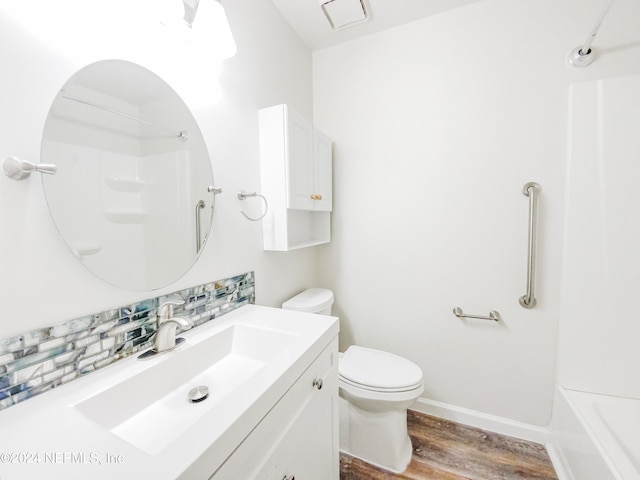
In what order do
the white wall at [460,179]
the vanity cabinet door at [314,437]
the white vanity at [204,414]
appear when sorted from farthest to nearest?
the white wall at [460,179], the vanity cabinet door at [314,437], the white vanity at [204,414]

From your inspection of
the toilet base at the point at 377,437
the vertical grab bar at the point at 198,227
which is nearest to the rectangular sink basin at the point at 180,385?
the vertical grab bar at the point at 198,227

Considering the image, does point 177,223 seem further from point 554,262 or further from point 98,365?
point 554,262

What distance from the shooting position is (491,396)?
5.13 ft

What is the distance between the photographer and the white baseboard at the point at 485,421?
1.47 m

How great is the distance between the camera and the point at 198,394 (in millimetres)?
779

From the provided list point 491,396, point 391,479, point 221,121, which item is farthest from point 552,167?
point 391,479

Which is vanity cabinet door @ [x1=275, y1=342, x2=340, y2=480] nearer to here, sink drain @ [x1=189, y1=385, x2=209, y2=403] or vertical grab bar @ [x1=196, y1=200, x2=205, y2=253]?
sink drain @ [x1=189, y1=385, x2=209, y2=403]

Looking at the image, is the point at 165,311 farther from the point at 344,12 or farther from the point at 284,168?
the point at 344,12

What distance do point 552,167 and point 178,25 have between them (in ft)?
5.98

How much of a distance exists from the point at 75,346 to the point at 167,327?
218 mm

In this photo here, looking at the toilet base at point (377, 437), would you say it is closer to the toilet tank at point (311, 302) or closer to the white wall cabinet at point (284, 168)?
the toilet tank at point (311, 302)

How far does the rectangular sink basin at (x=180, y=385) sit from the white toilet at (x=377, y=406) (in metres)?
0.51

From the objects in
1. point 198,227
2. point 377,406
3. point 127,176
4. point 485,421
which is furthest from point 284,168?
point 485,421

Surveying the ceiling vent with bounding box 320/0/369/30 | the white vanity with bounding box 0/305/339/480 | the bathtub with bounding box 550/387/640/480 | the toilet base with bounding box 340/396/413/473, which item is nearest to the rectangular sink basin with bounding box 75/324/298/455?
the white vanity with bounding box 0/305/339/480
